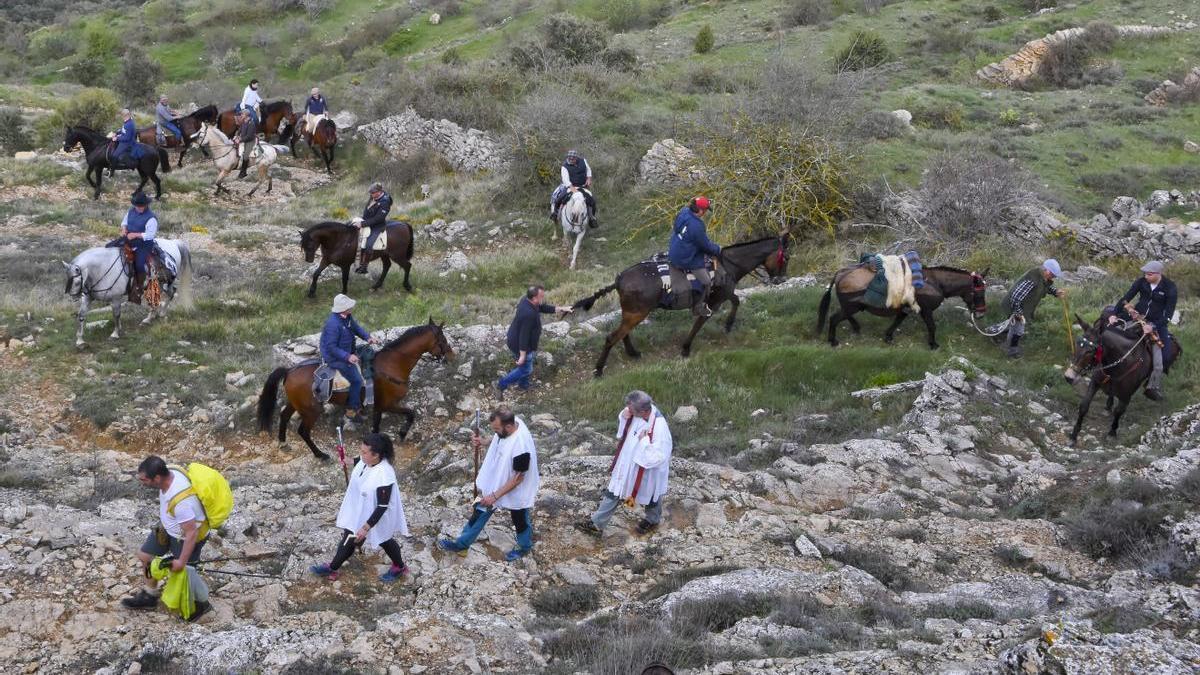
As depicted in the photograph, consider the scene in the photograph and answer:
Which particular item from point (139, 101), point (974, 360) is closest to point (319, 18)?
point (139, 101)

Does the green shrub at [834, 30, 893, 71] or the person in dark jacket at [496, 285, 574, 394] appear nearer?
the person in dark jacket at [496, 285, 574, 394]

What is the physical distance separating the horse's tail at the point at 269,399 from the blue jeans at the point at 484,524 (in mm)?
4029

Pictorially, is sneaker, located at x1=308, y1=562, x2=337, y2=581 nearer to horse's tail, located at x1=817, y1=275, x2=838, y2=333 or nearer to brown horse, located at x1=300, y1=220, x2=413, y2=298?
horse's tail, located at x1=817, y1=275, x2=838, y2=333

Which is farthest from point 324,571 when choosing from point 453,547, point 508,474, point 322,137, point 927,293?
point 322,137

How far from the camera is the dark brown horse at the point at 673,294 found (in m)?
13.6

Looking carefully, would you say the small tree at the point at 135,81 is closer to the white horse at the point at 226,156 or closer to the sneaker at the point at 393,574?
the white horse at the point at 226,156

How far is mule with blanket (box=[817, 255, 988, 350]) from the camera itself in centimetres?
1384

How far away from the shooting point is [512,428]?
792 cm

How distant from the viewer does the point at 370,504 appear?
7.53 meters

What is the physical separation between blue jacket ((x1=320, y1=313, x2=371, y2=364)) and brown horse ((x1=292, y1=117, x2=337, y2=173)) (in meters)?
18.3

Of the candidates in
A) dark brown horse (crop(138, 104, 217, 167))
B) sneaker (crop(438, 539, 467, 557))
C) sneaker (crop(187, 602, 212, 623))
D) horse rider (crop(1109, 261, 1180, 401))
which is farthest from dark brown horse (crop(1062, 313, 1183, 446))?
dark brown horse (crop(138, 104, 217, 167))

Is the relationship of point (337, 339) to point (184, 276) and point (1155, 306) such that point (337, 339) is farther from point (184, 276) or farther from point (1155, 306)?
point (1155, 306)

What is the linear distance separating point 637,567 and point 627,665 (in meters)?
2.23

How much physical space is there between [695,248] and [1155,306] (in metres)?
6.07
